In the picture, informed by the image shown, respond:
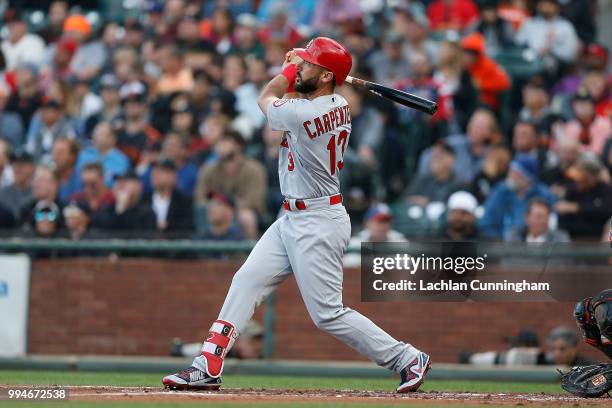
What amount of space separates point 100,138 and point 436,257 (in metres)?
5.94

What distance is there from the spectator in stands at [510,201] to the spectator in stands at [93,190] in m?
4.10

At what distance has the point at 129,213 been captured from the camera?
547 inches

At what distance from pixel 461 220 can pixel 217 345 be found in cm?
494

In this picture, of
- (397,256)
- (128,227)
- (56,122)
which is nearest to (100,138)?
(56,122)

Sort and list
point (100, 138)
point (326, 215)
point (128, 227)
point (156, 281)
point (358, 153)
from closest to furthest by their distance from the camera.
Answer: point (326, 215), point (156, 281), point (128, 227), point (358, 153), point (100, 138)

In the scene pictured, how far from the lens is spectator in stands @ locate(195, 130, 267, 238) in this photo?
1415 centimetres

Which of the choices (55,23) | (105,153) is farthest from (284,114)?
(55,23)

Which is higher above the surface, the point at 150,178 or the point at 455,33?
the point at 455,33

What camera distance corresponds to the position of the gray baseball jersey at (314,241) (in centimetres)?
791

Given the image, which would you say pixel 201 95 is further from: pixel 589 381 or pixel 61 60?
pixel 589 381

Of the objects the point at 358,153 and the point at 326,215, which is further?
the point at 358,153

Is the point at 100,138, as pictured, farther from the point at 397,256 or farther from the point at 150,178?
the point at 397,256

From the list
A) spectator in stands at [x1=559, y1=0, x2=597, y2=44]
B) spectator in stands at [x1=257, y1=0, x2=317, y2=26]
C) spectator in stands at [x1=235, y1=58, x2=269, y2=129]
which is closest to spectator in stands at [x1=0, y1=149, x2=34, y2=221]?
spectator in stands at [x1=235, y1=58, x2=269, y2=129]

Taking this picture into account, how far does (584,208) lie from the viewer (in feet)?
41.8
